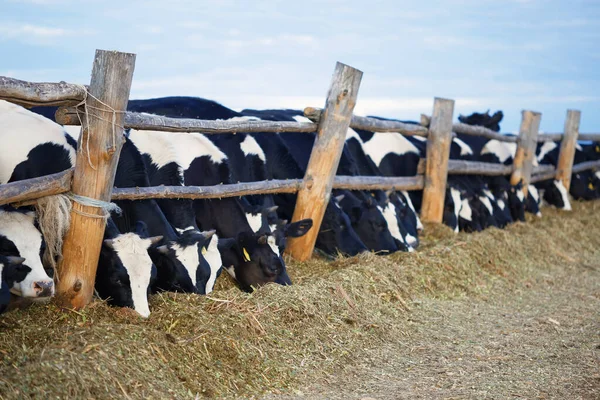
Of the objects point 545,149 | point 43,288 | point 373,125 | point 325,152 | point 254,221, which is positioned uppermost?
point 545,149

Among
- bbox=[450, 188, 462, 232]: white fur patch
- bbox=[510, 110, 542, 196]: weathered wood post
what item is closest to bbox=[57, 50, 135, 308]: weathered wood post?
bbox=[450, 188, 462, 232]: white fur patch

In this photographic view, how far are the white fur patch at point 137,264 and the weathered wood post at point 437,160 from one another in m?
5.25

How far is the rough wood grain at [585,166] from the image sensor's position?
14.2 meters

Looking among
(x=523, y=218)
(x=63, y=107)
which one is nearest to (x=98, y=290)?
(x=63, y=107)

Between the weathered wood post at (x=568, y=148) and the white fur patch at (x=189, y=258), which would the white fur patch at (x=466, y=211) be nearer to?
the weathered wood post at (x=568, y=148)

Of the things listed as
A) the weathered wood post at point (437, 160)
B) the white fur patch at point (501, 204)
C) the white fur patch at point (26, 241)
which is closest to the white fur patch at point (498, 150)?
the white fur patch at point (501, 204)

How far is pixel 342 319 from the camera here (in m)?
5.52

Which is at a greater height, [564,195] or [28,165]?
[564,195]

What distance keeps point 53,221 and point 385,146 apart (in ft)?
20.8

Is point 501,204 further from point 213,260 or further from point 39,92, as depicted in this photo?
point 39,92

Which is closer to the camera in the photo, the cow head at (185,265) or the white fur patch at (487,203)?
the cow head at (185,265)

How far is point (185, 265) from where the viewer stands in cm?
539

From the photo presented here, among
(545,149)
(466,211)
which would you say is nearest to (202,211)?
(466,211)

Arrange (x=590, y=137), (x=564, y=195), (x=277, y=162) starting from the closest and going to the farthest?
(x=277, y=162) → (x=564, y=195) → (x=590, y=137)
